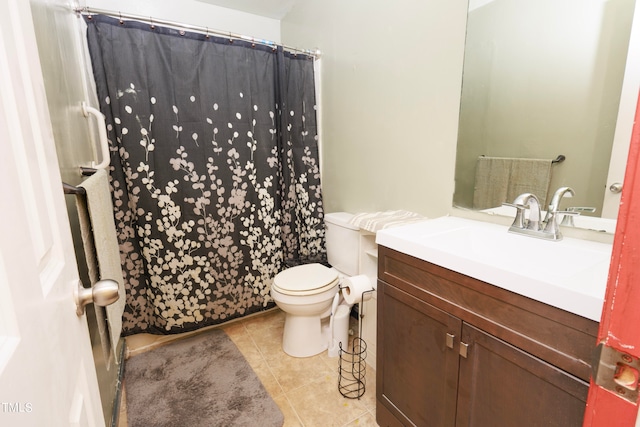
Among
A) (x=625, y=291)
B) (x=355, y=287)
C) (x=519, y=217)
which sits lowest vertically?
(x=355, y=287)

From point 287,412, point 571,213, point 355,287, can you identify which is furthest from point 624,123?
point 287,412

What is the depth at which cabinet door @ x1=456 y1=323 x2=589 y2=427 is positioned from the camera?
0.76 m

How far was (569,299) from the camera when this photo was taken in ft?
2.37

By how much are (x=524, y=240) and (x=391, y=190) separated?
789 mm

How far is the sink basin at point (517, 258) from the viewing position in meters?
Result: 0.74

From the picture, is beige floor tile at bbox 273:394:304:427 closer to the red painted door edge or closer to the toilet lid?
the toilet lid

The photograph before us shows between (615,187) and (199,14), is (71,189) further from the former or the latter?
(199,14)

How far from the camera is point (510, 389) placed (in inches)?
33.9

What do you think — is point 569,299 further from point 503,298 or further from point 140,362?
point 140,362

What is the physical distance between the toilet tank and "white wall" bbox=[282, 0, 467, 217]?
0.19 m

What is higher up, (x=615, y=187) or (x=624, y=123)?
(x=624, y=123)

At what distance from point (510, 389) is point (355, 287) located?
824 millimetres

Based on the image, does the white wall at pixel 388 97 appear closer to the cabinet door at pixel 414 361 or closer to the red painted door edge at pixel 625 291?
the cabinet door at pixel 414 361

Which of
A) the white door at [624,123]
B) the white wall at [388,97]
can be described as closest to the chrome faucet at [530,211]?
the white door at [624,123]
